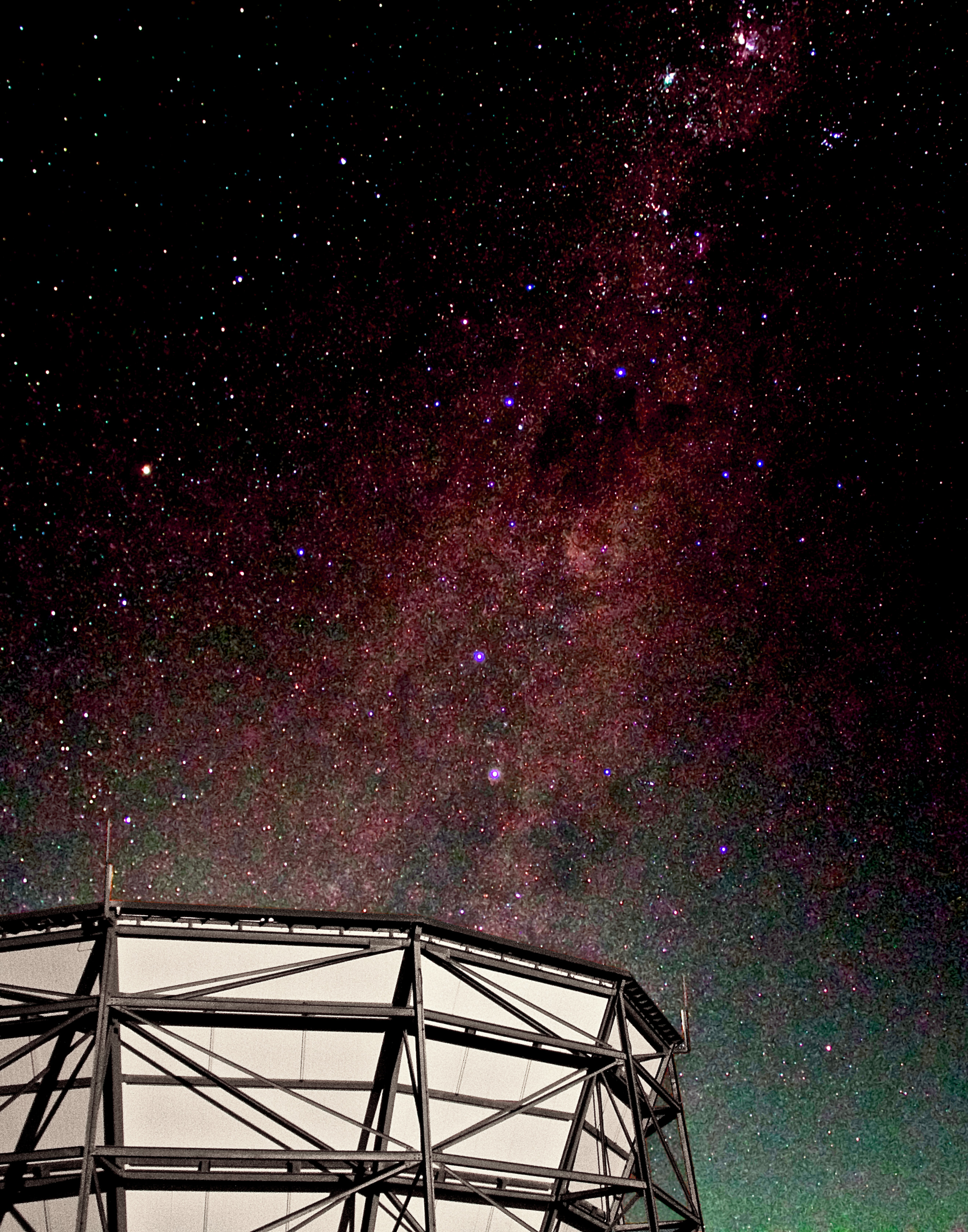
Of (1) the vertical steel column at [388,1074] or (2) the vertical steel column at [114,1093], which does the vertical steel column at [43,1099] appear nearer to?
(2) the vertical steel column at [114,1093]

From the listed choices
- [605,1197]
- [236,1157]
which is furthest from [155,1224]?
[605,1197]

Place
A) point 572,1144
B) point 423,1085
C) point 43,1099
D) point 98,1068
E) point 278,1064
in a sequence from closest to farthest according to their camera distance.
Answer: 1. point 98,1068
2. point 423,1085
3. point 43,1099
4. point 278,1064
5. point 572,1144

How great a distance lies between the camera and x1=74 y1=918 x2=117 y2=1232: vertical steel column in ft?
30.9

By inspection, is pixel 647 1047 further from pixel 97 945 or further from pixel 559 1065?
pixel 97 945

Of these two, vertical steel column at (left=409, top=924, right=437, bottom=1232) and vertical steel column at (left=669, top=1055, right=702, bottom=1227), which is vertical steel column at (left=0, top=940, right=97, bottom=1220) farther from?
vertical steel column at (left=669, top=1055, right=702, bottom=1227)

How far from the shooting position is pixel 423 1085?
1092cm

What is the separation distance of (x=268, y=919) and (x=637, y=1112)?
4.87 meters

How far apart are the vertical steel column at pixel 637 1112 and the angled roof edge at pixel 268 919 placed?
963 mm

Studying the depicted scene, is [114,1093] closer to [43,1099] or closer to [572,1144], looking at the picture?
[43,1099]

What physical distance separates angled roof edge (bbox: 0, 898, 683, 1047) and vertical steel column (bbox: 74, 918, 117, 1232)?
0.31 metres

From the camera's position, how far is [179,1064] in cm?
1183

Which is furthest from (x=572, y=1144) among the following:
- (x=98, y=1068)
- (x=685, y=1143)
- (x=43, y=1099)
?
(x=98, y=1068)

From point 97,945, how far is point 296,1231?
13.7 feet

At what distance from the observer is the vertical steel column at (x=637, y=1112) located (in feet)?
39.6
